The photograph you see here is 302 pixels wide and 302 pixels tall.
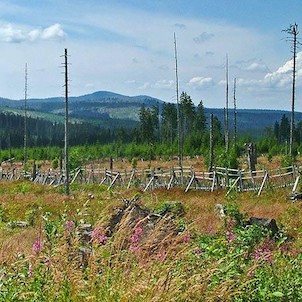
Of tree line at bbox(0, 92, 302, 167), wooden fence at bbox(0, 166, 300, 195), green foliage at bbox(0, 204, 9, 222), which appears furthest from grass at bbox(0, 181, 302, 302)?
tree line at bbox(0, 92, 302, 167)

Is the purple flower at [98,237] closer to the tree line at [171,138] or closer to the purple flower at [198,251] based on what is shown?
the purple flower at [198,251]

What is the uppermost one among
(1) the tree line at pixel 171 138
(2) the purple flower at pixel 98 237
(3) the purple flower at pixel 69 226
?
(3) the purple flower at pixel 69 226

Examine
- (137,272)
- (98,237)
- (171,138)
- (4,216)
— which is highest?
(98,237)

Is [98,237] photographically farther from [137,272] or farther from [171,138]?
[171,138]

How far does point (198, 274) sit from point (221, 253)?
124cm

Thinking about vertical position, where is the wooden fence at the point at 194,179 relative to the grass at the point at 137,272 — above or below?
below

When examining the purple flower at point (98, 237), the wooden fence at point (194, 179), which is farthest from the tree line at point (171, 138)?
the purple flower at point (98, 237)

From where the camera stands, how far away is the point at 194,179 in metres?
33.2

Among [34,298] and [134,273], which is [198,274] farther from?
[34,298]

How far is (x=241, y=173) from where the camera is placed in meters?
30.5

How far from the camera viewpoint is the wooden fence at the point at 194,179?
2972cm

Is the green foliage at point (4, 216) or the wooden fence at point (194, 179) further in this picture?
the wooden fence at point (194, 179)

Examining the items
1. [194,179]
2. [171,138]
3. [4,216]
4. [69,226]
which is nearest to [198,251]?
[69,226]

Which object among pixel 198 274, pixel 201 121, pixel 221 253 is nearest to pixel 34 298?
pixel 198 274
